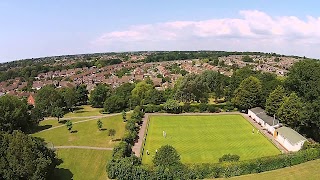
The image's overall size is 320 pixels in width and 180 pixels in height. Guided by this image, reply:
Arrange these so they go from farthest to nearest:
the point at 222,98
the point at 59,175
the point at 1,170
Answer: the point at 222,98 < the point at 59,175 < the point at 1,170

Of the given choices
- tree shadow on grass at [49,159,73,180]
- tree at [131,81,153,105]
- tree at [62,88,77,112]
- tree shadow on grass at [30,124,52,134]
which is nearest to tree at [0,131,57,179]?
tree shadow on grass at [49,159,73,180]

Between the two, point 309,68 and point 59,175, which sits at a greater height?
point 309,68

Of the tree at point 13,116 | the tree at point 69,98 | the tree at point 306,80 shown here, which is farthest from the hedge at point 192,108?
the tree at point 13,116

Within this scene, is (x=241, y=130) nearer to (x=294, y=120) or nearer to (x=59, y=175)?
(x=294, y=120)

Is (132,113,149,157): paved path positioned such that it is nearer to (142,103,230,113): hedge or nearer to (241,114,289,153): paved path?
(142,103,230,113): hedge

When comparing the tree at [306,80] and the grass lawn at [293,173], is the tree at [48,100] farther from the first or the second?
the tree at [306,80]

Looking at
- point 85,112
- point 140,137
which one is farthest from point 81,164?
point 85,112

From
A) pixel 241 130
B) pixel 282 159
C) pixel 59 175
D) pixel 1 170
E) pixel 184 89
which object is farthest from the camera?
pixel 184 89

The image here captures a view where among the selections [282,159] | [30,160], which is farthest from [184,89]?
[30,160]
